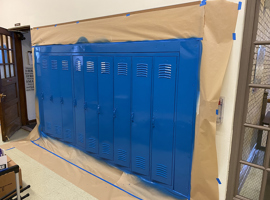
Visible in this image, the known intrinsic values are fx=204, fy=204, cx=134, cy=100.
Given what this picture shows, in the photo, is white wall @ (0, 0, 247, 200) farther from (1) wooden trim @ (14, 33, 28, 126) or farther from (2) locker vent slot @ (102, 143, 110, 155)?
(2) locker vent slot @ (102, 143, 110, 155)

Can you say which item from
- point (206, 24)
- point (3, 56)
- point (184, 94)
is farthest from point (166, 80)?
point (3, 56)

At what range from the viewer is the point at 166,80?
218cm

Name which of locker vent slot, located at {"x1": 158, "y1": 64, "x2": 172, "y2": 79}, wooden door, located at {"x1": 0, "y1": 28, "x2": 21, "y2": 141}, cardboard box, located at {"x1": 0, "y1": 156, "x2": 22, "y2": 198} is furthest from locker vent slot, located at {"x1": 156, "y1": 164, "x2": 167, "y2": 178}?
wooden door, located at {"x1": 0, "y1": 28, "x2": 21, "y2": 141}

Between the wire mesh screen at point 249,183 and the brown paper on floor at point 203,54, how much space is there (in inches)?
16.1

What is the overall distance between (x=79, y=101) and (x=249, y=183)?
2.47m

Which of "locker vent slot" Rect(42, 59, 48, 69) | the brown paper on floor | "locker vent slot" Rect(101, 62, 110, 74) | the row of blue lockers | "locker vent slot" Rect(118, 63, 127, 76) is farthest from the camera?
"locker vent slot" Rect(42, 59, 48, 69)

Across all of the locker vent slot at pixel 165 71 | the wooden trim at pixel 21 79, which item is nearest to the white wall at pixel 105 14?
the wooden trim at pixel 21 79

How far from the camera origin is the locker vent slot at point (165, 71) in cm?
215

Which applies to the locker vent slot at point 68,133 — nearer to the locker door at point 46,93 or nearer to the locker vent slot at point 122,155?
the locker door at point 46,93

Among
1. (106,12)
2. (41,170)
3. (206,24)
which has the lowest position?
(41,170)

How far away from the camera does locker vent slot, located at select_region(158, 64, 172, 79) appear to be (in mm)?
2148

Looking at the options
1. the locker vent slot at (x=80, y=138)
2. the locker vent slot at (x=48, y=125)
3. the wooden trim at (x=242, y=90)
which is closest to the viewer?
the wooden trim at (x=242, y=90)

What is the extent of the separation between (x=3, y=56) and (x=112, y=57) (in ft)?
8.44

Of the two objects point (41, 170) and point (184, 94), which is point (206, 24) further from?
point (41, 170)
